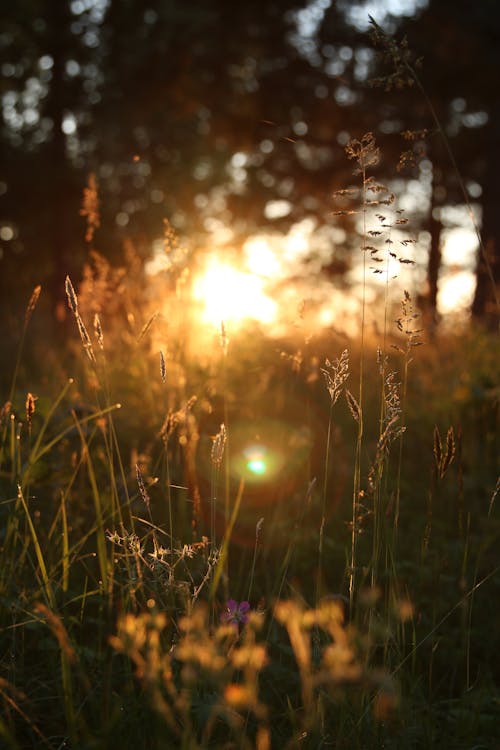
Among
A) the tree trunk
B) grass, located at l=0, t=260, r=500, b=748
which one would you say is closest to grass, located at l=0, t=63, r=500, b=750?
grass, located at l=0, t=260, r=500, b=748

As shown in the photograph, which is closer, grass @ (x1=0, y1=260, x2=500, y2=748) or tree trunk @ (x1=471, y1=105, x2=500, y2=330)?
grass @ (x1=0, y1=260, x2=500, y2=748)

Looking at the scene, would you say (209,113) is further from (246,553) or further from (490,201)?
(246,553)

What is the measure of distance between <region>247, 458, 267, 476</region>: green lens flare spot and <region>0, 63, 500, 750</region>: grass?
1cm

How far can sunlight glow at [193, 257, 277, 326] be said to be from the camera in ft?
12.3

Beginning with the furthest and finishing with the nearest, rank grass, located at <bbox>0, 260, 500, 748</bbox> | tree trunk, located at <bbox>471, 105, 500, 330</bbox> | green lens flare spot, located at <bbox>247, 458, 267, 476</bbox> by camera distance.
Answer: tree trunk, located at <bbox>471, 105, 500, 330</bbox>, green lens flare spot, located at <bbox>247, 458, 267, 476</bbox>, grass, located at <bbox>0, 260, 500, 748</bbox>

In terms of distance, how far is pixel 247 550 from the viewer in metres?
2.32

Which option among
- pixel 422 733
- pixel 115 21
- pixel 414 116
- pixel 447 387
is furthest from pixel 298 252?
pixel 422 733

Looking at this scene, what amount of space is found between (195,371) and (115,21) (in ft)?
32.1

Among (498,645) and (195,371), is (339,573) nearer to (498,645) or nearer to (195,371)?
(498,645)

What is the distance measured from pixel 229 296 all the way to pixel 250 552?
1516mm

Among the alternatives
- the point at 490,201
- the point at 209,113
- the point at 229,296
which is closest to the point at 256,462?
the point at 229,296

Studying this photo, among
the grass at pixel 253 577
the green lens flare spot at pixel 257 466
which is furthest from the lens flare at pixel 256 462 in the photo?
the grass at pixel 253 577

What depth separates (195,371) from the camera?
3.60 metres

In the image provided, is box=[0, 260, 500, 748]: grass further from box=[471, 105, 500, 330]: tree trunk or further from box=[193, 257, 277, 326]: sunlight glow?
box=[471, 105, 500, 330]: tree trunk
